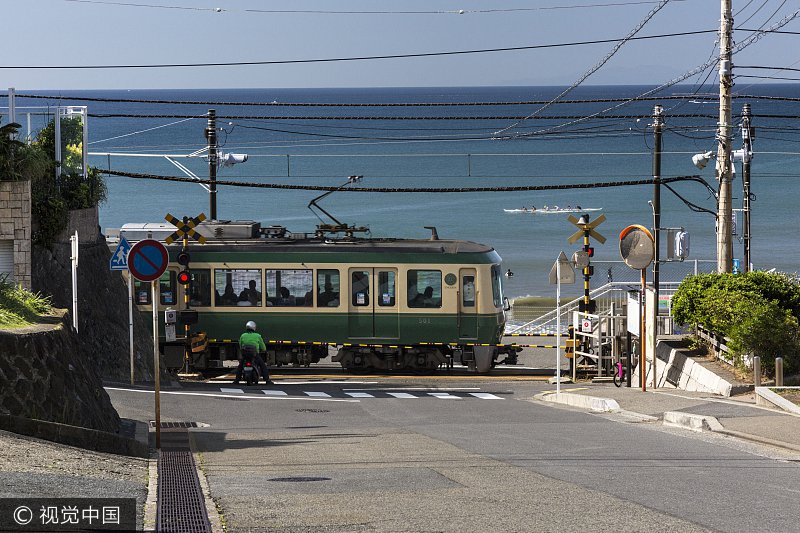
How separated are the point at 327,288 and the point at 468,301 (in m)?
3.46

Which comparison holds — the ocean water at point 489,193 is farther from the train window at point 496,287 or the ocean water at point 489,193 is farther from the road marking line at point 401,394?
the road marking line at point 401,394

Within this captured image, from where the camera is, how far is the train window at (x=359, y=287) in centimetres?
2825

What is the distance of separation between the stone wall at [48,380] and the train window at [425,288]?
13921 mm

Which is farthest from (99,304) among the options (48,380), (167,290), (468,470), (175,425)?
(468,470)

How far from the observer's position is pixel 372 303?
1112 inches

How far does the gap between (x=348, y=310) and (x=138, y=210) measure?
249 feet

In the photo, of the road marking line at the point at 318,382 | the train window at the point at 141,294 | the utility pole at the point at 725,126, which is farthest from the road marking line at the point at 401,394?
the train window at the point at 141,294

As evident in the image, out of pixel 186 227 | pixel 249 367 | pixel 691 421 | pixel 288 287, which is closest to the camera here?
pixel 691 421

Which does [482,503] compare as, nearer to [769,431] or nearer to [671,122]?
[769,431]

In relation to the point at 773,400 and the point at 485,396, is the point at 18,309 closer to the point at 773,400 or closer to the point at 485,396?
the point at 485,396

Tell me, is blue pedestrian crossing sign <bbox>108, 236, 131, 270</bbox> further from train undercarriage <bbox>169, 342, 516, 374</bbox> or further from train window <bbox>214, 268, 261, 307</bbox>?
train window <bbox>214, 268, 261, 307</bbox>

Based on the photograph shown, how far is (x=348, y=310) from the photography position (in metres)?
28.2

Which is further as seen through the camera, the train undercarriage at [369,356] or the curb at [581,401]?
the train undercarriage at [369,356]

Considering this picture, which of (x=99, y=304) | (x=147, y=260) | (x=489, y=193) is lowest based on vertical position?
(x=99, y=304)
